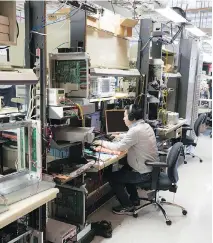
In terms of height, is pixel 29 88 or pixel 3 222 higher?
→ pixel 29 88

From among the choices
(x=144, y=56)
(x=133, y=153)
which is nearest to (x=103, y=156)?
(x=133, y=153)

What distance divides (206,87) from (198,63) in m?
2.80

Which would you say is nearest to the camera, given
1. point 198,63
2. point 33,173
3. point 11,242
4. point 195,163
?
point 11,242

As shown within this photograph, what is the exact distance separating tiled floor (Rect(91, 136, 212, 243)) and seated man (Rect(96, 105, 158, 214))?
202 mm

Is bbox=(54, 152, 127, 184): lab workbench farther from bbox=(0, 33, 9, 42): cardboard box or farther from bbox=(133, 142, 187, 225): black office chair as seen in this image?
bbox=(0, 33, 9, 42): cardboard box

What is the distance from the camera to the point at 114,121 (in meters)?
3.81

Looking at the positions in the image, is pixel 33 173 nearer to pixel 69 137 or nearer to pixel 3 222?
pixel 69 137

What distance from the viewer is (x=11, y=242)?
1997 mm

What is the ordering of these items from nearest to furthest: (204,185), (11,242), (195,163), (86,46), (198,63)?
(11,242) < (86,46) < (204,185) < (195,163) < (198,63)

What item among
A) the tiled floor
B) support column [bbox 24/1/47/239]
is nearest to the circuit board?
→ support column [bbox 24/1/47/239]

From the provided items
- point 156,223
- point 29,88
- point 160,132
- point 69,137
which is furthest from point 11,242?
point 160,132

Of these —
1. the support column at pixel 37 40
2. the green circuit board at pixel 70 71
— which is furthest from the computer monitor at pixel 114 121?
the support column at pixel 37 40

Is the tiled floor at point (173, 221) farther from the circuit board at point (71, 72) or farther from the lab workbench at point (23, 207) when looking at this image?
the circuit board at point (71, 72)

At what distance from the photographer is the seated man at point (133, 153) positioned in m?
3.15
